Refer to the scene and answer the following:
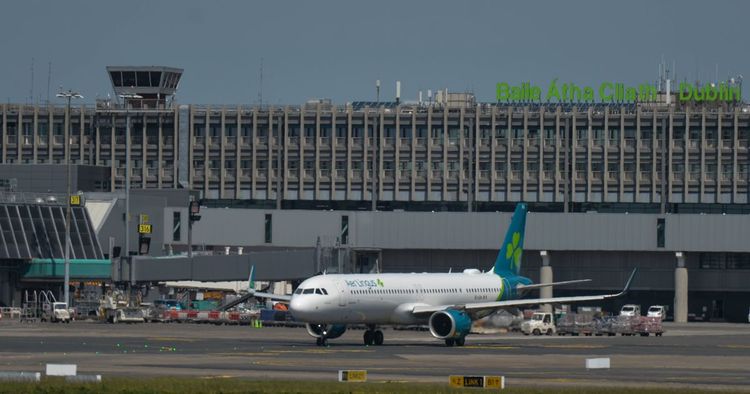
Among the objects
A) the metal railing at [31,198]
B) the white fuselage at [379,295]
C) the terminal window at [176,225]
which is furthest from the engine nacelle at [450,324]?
the terminal window at [176,225]

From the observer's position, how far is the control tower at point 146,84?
637ft

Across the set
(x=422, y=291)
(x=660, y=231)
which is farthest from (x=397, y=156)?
(x=422, y=291)

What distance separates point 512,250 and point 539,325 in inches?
555

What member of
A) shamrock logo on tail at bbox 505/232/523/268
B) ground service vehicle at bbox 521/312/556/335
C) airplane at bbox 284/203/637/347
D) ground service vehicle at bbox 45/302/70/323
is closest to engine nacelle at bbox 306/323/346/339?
airplane at bbox 284/203/637/347

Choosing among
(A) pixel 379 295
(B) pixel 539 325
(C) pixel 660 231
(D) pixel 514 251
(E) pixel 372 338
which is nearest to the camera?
(A) pixel 379 295

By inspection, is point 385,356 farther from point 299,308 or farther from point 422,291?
point 422,291

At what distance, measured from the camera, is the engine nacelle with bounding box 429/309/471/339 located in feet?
291

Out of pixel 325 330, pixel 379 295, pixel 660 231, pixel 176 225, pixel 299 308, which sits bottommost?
pixel 325 330

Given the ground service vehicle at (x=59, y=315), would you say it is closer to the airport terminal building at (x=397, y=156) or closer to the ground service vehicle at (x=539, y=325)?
the ground service vehicle at (x=539, y=325)

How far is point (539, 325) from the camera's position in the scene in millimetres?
116062

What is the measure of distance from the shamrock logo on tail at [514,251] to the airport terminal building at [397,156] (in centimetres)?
6536

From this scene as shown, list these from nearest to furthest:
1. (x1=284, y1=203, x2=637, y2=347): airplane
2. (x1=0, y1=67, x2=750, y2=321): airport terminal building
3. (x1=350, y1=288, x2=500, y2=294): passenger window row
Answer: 1. (x1=284, y1=203, x2=637, y2=347): airplane
2. (x1=350, y1=288, x2=500, y2=294): passenger window row
3. (x1=0, y1=67, x2=750, y2=321): airport terminal building

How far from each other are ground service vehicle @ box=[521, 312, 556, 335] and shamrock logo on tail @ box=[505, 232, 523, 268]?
1166cm

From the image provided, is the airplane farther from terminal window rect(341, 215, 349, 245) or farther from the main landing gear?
terminal window rect(341, 215, 349, 245)
